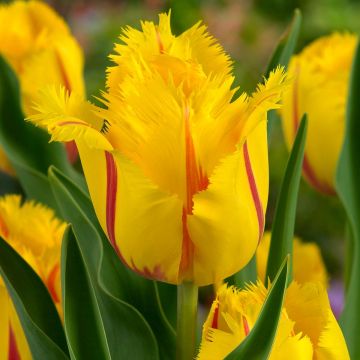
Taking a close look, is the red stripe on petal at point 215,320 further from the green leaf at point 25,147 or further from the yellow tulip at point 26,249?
the green leaf at point 25,147

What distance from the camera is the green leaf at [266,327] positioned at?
0.31 m

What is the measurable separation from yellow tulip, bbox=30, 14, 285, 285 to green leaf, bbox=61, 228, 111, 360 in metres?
0.02

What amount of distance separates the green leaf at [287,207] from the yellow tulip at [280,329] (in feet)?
0.19

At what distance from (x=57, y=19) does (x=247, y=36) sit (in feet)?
5.81

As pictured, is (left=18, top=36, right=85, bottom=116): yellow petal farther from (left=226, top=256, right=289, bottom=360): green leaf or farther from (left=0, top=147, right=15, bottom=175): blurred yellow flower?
(left=226, top=256, right=289, bottom=360): green leaf

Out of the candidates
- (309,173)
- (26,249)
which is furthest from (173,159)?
(309,173)

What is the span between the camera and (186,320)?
0.35 metres

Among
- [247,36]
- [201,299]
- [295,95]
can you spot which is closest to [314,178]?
[295,95]

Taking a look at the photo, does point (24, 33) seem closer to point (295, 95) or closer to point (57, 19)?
point (57, 19)

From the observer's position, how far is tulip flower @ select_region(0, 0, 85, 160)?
1.82ft

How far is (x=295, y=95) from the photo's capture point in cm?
52

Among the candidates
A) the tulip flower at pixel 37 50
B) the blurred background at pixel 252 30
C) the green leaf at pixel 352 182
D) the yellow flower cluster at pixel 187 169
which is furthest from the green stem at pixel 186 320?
the blurred background at pixel 252 30

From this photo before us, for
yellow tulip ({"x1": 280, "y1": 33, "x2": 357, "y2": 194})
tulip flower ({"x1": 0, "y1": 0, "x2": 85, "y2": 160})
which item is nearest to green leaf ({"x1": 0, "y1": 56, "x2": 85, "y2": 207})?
tulip flower ({"x1": 0, "y1": 0, "x2": 85, "y2": 160})

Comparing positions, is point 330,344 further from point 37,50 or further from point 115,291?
point 37,50
